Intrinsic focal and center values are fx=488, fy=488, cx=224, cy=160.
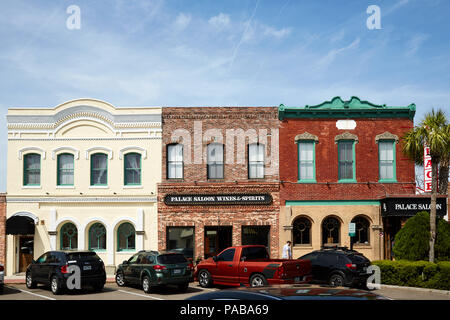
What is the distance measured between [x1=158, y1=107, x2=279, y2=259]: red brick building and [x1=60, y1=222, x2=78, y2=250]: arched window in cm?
481

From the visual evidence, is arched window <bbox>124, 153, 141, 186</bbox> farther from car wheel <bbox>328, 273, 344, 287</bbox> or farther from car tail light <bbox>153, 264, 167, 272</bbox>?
car wheel <bbox>328, 273, 344, 287</bbox>

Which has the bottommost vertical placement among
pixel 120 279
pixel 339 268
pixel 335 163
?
pixel 120 279

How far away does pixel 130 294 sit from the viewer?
18047mm

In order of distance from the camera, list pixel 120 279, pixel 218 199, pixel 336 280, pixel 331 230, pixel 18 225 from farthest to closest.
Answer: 1. pixel 331 230
2. pixel 218 199
3. pixel 18 225
4. pixel 120 279
5. pixel 336 280

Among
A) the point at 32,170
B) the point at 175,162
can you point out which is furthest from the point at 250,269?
the point at 32,170

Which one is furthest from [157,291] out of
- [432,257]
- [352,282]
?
[432,257]

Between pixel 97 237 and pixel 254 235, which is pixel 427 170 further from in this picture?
pixel 97 237

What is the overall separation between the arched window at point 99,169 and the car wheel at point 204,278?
9481 millimetres

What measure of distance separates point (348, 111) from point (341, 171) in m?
3.33

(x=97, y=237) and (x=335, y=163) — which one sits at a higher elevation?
(x=335, y=163)

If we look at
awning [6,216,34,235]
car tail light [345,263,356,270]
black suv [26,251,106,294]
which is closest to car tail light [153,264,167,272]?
black suv [26,251,106,294]

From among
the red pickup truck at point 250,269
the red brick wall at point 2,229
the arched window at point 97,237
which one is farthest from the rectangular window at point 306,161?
the red brick wall at point 2,229
